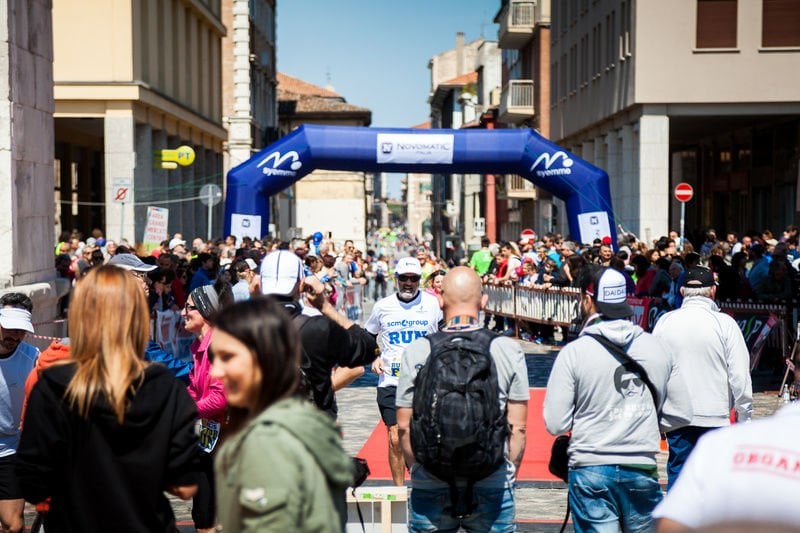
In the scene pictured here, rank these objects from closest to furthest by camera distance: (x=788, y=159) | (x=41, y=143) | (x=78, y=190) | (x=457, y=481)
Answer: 1. (x=457, y=481)
2. (x=41, y=143)
3. (x=788, y=159)
4. (x=78, y=190)

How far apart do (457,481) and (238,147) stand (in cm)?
5913

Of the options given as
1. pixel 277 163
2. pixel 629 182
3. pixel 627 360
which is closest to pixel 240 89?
pixel 629 182

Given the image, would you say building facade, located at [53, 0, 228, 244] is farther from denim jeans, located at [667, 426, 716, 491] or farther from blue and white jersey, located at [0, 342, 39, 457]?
denim jeans, located at [667, 426, 716, 491]

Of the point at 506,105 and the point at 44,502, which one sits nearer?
the point at 44,502

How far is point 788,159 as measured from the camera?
34.9 meters

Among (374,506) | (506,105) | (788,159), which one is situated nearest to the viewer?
(374,506)

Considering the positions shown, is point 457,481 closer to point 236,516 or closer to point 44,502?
point 44,502

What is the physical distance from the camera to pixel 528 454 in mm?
11977

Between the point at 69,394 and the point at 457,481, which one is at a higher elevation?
the point at 69,394

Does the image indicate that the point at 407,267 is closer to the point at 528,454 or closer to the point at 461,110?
the point at 528,454

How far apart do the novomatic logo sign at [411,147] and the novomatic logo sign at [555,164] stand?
5.53 feet

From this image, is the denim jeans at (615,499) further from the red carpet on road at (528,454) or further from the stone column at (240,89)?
the stone column at (240,89)

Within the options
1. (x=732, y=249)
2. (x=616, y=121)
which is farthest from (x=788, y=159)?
(x=732, y=249)

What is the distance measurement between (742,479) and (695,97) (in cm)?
3085
